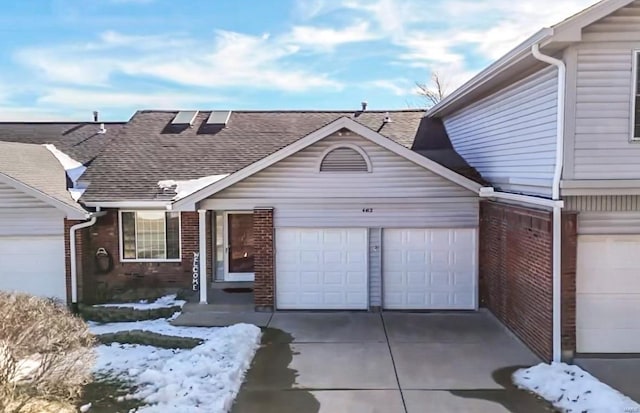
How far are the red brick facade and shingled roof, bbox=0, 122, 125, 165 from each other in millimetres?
11474

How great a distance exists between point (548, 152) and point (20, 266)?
11.6 m

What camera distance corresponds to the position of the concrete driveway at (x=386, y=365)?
6.85 m

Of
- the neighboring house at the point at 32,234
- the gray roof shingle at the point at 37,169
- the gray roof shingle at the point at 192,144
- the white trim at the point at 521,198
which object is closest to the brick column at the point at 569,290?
the white trim at the point at 521,198

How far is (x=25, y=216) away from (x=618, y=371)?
12.2 meters

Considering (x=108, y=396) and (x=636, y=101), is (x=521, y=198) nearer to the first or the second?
(x=636, y=101)

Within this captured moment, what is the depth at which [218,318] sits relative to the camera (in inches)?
434

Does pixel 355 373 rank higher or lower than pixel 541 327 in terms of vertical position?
lower

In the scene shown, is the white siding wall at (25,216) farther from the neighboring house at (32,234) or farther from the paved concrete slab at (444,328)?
A: the paved concrete slab at (444,328)

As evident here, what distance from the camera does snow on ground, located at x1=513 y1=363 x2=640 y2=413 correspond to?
637 cm

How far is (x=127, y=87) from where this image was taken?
28516 millimetres

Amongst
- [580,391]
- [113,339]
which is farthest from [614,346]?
[113,339]

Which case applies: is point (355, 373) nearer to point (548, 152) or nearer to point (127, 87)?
point (548, 152)

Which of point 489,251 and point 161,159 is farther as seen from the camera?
point 161,159

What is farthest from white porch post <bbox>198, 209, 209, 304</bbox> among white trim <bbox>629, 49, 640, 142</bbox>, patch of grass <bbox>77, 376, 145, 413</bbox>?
white trim <bbox>629, 49, 640, 142</bbox>
